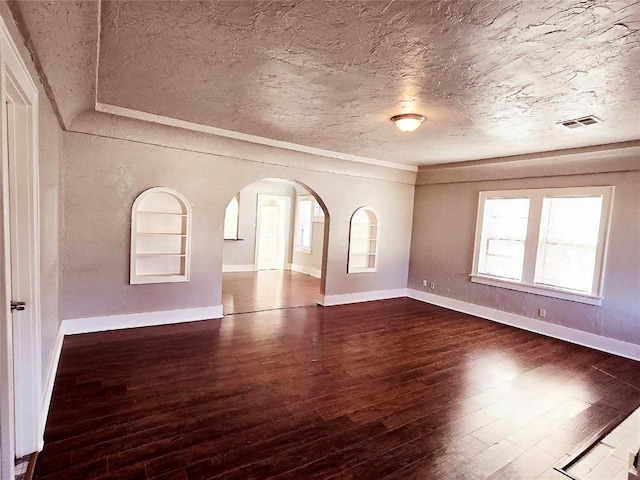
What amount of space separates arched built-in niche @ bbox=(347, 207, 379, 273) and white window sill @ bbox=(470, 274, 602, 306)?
177 cm

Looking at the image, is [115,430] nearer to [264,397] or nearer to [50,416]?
[50,416]

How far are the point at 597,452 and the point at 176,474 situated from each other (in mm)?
2728

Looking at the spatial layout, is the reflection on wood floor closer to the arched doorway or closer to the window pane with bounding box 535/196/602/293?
the arched doorway

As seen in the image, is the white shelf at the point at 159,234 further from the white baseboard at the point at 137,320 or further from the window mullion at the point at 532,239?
the window mullion at the point at 532,239

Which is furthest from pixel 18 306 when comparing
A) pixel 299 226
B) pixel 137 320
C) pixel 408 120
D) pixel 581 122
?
pixel 299 226

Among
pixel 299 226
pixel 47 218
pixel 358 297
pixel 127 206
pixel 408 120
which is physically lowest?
pixel 358 297

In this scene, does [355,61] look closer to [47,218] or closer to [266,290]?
[47,218]

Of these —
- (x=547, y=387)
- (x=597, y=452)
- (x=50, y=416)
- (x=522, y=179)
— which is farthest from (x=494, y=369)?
(x=50, y=416)

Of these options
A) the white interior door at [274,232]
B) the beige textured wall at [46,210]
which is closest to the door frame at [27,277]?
the beige textured wall at [46,210]

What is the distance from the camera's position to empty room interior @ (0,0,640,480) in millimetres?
1978

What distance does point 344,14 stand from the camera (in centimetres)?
188

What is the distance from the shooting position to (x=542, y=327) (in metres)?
5.04

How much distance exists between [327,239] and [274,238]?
175 inches

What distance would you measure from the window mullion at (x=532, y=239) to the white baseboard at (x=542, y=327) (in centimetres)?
62
